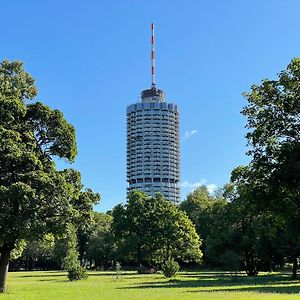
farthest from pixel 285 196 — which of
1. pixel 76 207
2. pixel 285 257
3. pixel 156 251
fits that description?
pixel 156 251

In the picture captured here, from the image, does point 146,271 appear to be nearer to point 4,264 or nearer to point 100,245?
point 100,245

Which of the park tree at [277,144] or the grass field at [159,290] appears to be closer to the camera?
the grass field at [159,290]

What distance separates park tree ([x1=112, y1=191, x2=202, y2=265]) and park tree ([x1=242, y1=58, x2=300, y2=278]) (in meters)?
43.8

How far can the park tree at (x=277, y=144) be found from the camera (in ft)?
112

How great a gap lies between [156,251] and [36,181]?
54.2 m

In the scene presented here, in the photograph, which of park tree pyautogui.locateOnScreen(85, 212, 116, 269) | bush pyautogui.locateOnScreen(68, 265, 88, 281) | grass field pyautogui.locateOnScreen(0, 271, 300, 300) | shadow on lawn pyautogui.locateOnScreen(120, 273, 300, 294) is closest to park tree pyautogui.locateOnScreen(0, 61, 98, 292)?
grass field pyautogui.locateOnScreen(0, 271, 300, 300)

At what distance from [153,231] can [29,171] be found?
164 feet

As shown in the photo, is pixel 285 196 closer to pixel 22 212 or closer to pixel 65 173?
pixel 65 173

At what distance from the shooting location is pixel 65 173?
35.5 meters

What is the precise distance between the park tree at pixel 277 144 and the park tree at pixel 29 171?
12.6 metres

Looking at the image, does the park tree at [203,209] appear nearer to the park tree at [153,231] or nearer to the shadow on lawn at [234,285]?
the park tree at [153,231]

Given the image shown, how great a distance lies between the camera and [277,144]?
116 feet

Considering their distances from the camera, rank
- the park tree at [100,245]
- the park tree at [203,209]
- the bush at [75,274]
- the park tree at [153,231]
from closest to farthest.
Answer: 1. the bush at [75,274]
2. the park tree at [153,231]
3. the park tree at [203,209]
4. the park tree at [100,245]

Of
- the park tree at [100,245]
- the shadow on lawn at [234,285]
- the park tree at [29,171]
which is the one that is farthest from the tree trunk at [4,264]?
the park tree at [100,245]
